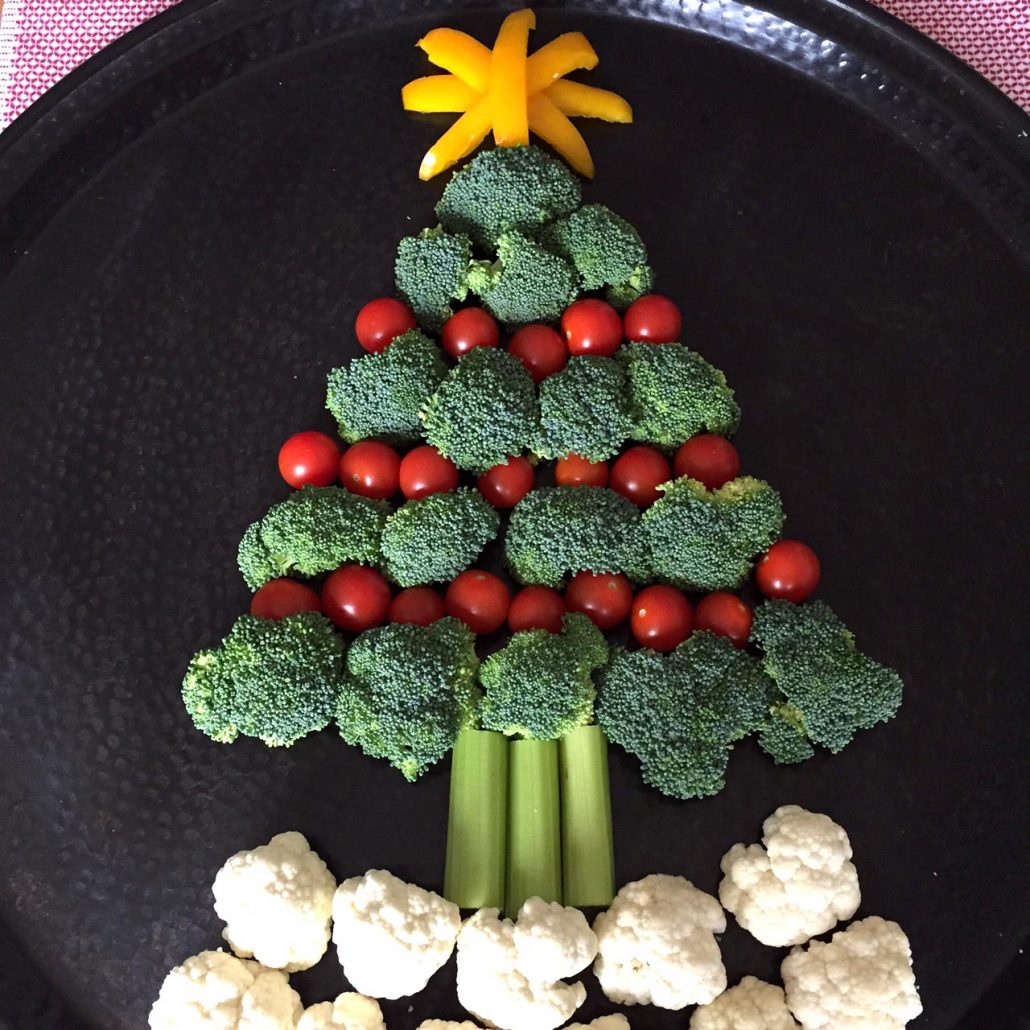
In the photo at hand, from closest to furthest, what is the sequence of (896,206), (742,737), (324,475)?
(742,737) < (324,475) < (896,206)

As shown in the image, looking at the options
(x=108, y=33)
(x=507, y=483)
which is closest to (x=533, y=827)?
(x=507, y=483)

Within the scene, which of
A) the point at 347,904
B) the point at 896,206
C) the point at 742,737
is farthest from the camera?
the point at 896,206

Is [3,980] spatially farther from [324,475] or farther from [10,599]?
[324,475]

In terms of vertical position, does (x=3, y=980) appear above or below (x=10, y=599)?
below

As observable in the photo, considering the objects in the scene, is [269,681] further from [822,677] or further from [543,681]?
[822,677]

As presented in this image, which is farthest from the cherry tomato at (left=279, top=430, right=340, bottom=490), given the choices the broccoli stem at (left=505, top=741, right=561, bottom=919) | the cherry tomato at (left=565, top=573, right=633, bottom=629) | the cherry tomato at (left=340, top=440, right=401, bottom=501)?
the broccoli stem at (left=505, top=741, right=561, bottom=919)

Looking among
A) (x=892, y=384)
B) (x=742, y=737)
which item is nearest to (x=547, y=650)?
(x=742, y=737)
